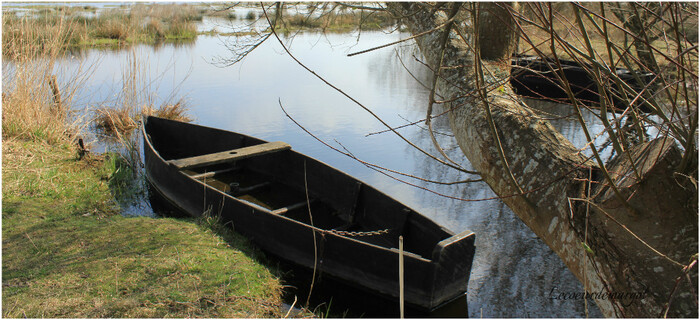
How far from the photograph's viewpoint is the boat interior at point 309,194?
426 cm

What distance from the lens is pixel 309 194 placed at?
5.34m

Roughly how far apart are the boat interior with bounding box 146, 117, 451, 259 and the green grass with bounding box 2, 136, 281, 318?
58 cm

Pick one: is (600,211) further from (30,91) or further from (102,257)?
(30,91)

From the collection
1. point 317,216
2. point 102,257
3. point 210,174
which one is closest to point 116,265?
point 102,257

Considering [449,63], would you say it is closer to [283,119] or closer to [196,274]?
[196,274]

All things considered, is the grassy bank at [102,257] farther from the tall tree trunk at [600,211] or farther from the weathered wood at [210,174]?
the tall tree trunk at [600,211]

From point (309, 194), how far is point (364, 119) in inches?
175

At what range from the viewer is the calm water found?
4.38m

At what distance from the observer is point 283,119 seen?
9.64 m

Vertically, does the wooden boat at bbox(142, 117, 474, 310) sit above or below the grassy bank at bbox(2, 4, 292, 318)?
above

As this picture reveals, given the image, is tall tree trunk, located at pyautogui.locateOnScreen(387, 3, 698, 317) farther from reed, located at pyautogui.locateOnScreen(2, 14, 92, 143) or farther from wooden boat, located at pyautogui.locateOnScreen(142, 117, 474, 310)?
reed, located at pyautogui.locateOnScreen(2, 14, 92, 143)

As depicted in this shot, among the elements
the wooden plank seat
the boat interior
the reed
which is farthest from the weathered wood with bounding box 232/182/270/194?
the reed

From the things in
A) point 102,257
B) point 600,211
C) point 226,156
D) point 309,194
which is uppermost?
point 600,211

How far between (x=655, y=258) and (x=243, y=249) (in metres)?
3.28
